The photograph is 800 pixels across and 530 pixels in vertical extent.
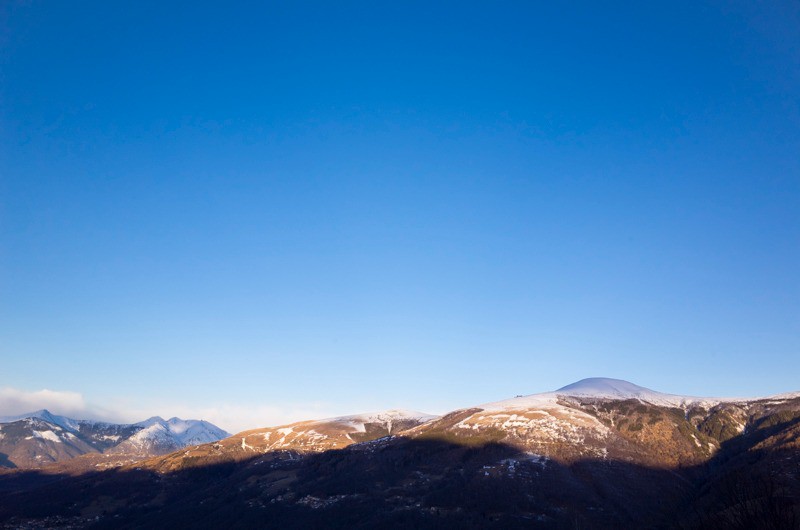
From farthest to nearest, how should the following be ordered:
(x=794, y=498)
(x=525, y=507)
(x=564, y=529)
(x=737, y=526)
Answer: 1. (x=525, y=507)
2. (x=564, y=529)
3. (x=794, y=498)
4. (x=737, y=526)

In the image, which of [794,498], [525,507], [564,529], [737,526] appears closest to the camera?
[737,526]

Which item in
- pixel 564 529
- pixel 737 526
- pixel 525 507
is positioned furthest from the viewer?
pixel 525 507

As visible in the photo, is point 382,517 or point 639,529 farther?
point 382,517

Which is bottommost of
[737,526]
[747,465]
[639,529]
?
[639,529]

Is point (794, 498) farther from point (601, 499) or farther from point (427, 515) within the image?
point (427, 515)

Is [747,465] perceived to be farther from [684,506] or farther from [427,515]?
[427,515]

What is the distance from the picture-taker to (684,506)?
7539 inches

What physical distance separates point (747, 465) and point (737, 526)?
174 meters

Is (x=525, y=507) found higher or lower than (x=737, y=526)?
lower

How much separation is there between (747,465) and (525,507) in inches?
3227

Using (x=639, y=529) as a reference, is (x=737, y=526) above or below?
above

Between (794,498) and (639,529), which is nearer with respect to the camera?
(794,498)

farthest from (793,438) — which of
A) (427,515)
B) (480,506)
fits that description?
(427,515)

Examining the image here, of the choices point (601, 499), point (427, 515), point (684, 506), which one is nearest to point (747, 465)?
point (684, 506)
